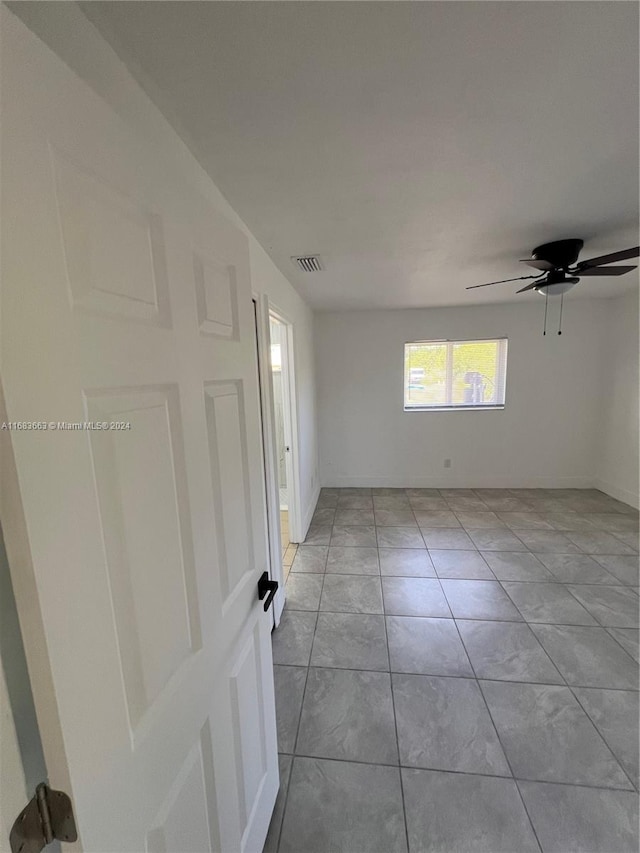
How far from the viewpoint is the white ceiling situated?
2.67 feet

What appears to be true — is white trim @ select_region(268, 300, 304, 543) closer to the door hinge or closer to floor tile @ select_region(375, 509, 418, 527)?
floor tile @ select_region(375, 509, 418, 527)

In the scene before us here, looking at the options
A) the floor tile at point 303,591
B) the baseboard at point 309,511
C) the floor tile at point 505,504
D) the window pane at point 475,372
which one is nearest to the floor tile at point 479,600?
the floor tile at point 303,591

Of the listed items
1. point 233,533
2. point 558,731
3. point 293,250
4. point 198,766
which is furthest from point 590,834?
point 293,250

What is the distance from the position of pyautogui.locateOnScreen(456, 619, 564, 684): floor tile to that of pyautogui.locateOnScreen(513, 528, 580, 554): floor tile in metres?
1.19

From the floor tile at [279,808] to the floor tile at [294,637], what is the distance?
50cm

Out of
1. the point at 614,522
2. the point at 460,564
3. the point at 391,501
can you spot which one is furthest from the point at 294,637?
the point at 614,522

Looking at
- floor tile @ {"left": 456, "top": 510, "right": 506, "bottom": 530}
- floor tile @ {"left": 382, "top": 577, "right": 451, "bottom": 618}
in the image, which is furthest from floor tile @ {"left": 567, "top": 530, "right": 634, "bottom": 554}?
floor tile @ {"left": 382, "top": 577, "right": 451, "bottom": 618}

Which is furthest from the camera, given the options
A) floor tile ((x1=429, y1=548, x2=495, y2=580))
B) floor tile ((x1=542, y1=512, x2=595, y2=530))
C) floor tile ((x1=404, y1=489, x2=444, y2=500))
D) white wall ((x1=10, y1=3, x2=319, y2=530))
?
floor tile ((x1=404, y1=489, x2=444, y2=500))

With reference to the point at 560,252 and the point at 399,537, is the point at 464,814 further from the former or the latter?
the point at 560,252

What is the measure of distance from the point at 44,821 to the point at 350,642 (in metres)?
1.89

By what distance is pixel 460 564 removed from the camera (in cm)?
289

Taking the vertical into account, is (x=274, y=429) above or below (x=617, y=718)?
above

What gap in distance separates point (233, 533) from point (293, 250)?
1916mm

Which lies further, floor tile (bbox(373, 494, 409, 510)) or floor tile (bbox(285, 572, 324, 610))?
floor tile (bbox(373, 494, 409, 510))
